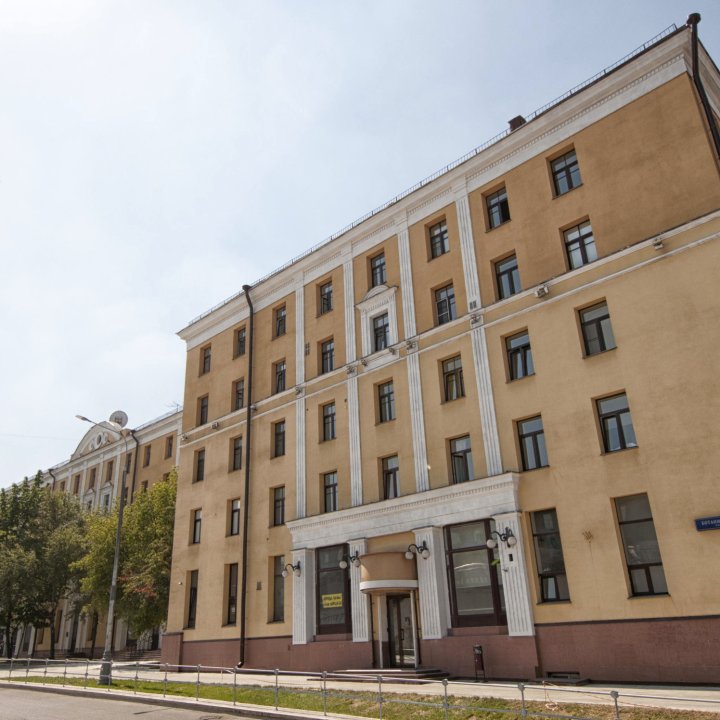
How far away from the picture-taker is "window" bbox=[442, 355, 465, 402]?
23.2 m

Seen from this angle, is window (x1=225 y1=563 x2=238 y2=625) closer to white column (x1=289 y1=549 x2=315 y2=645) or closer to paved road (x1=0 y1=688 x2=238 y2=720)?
white column (x1=289 y1=549 x2=315 y2=645)

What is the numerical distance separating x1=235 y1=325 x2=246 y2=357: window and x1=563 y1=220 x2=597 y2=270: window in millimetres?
17575

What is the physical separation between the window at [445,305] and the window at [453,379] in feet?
5.14

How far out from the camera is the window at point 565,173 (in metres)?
22.0

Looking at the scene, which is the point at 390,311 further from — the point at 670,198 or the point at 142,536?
the point at 142,536

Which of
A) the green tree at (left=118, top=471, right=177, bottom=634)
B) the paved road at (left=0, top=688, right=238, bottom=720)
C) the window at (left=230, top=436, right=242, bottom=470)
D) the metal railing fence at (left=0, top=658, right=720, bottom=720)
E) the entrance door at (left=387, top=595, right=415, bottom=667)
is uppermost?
the window at (left=230, top=436, right=242, bottom=470)

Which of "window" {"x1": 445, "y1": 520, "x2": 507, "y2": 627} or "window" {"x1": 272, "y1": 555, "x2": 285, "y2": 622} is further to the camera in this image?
"window" {"x1": 272, "y1": 555, "x2": 285, "y2": 622}

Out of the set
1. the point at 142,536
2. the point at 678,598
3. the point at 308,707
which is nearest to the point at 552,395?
the point at 678,598

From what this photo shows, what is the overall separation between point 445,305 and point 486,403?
4.56m

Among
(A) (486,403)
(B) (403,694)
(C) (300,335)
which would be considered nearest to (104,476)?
(C) (300,335)

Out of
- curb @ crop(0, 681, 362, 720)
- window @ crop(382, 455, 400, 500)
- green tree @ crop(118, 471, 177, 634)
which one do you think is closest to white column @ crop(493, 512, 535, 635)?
window @ crop(382, 455, 400, 500)

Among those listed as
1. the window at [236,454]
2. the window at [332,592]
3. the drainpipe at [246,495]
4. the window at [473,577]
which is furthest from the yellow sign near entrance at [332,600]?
the window at [236,454]

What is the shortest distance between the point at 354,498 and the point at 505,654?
807 centimetres

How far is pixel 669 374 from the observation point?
1791cm
